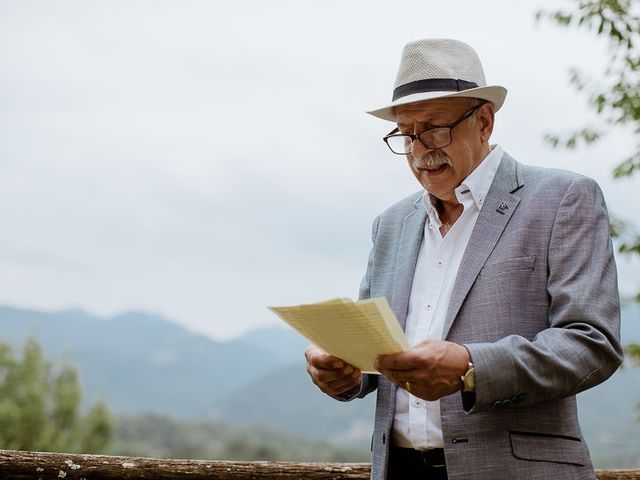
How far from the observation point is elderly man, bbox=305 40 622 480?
1.76 m

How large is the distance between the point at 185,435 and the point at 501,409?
84.7 m

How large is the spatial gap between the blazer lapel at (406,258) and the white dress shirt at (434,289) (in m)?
0.02

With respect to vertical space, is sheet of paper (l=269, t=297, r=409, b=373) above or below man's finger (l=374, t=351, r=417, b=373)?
above

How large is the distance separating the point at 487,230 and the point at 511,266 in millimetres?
139

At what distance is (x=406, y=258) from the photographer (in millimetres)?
2270

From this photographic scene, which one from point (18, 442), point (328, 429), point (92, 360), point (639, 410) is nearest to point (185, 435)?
point (328, 429)

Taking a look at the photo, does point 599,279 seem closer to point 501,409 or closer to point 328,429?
point 501,409

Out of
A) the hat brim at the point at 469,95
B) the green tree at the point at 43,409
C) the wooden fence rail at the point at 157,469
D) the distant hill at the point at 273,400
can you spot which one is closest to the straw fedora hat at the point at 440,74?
the hat brim at the point at 469,95

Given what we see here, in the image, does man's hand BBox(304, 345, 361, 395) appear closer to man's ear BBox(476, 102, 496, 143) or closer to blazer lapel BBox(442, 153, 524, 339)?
blazer lapel BBox(442, 153, 524, 339)

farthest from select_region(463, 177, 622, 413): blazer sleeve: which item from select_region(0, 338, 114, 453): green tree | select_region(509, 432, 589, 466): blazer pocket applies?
select_region(0, 338, 114, 453): green tree

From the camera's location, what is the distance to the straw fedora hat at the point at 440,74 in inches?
85.5

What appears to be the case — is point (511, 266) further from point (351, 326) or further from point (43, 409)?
point (43, 409)

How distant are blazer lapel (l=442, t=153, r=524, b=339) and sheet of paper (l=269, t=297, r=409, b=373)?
0.30 m

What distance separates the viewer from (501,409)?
1881 millimetres
